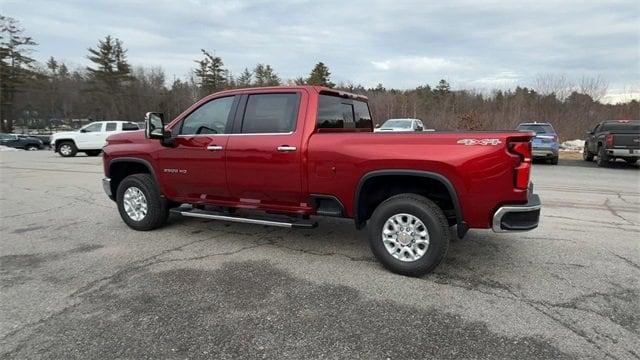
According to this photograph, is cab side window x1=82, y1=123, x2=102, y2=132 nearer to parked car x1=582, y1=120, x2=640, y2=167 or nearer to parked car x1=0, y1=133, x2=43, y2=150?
parked car x1=0, y1=133, x2=43, y2=150

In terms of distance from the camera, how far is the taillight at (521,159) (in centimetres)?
393

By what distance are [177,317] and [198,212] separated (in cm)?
231

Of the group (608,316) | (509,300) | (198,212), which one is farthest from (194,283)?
(608,316)

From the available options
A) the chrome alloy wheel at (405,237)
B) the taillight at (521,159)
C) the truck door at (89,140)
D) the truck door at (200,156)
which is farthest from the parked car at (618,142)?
the truck door at (89,140)

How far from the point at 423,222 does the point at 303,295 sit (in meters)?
1.34

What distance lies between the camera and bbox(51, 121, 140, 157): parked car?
73.5 feet

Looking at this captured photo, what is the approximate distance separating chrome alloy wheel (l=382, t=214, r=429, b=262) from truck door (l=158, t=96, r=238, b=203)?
2137 mm

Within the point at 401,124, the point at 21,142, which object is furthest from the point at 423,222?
the point at 21,142

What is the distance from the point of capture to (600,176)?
1348 centimetres

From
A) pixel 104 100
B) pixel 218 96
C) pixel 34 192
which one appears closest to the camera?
pixel 218 96

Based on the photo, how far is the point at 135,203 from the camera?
619 centimetres

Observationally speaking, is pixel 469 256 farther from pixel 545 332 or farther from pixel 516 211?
pixel 545 332

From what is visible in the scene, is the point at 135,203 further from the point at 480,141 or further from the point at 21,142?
the point at 21,142

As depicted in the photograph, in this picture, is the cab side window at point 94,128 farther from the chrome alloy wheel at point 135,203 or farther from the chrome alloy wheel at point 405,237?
the chrome alloy wheel at point 405,237
